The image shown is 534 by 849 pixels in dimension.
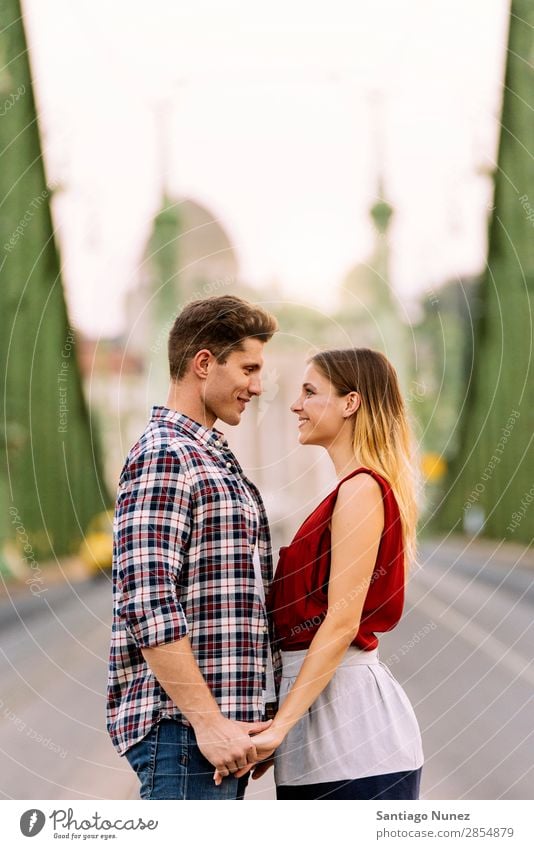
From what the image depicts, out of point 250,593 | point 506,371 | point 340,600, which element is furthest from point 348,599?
point 506,371

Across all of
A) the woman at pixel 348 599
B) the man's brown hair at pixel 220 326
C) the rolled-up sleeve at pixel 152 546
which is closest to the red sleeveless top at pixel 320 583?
the woman at pixel 348 599

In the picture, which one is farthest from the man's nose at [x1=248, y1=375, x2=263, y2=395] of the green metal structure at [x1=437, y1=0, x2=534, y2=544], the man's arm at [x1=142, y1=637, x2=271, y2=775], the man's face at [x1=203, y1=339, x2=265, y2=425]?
the green metal structure at [x1=437, y1=0, x2=534, y2=544]

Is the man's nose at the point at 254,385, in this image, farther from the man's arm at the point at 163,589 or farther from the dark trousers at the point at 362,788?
the dark trousers at the point at 362,788

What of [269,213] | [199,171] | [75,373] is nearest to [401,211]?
[269,213]

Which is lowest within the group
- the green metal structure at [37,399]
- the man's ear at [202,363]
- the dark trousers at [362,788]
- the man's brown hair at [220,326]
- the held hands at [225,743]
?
the dark trousers at [362,788]

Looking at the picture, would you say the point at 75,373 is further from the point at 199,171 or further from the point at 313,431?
the point at 313,431

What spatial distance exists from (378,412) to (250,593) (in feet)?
1.64

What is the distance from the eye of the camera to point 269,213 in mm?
3852

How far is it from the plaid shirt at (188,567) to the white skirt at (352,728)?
0.40 ft

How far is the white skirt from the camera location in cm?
248

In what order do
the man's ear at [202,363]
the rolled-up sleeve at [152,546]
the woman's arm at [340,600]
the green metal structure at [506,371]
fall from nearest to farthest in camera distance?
the rolled-up sleeve at [152,546], the woman's arm at [340,600], the man's ear at [202,363], the green metal structure at [506,371]

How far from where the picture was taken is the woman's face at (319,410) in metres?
2.59

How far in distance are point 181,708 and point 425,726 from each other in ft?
15.2

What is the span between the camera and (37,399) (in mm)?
12594
